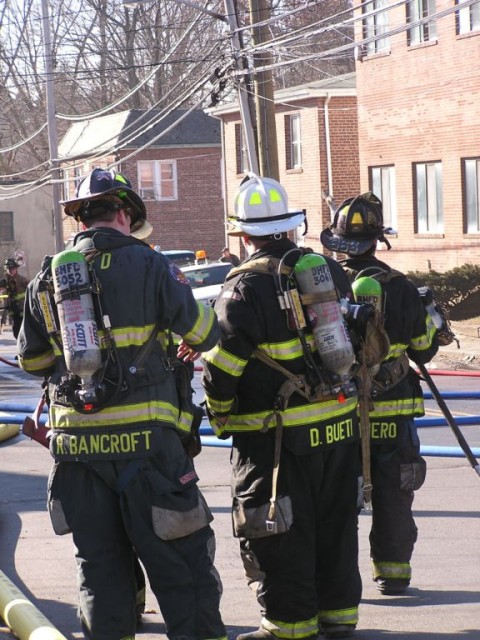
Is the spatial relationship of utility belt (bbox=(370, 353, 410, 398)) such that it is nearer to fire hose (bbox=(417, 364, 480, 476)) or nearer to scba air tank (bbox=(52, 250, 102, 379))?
fire hose (bbox=(417, 364, 480, 476))

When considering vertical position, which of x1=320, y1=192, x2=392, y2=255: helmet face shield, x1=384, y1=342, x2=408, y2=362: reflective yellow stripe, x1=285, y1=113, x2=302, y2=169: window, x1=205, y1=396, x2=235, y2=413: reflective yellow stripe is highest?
x1=285, y1=113, x2=302, y2=169: window

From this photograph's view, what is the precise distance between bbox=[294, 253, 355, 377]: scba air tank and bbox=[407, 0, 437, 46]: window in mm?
21055

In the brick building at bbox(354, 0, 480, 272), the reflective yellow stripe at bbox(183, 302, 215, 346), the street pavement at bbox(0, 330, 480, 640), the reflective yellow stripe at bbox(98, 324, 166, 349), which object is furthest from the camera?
the brick building at bbox(354, 0, 480, 272)

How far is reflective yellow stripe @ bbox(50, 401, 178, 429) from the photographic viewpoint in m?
4.12

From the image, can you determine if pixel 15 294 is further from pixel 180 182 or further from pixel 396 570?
pixel 180 182

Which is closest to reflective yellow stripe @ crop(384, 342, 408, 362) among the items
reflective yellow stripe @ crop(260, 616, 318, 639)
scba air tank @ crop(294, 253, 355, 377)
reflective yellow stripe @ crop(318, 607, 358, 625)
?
scba air tank @ crop(294, 253, 355, 377)

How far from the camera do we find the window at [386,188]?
2709 cm

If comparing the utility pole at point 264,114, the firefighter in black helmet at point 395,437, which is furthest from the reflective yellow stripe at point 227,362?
the utility pole at point 264,114

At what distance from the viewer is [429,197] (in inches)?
1020

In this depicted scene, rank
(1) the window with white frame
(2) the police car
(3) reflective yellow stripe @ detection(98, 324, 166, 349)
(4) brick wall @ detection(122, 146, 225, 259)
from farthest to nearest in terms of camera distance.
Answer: (4) brick wall @ detection(122, 146, 225, 259)
(1) the window with white frame
(2) the police car
(3) reflective yellow stripe @ detection(98, 324, 166, 349)

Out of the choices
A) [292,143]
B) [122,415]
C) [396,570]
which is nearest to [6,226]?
[292,143]

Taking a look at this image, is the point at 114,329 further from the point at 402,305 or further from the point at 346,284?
the point at 402,305

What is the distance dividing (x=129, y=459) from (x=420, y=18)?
22.4 meters

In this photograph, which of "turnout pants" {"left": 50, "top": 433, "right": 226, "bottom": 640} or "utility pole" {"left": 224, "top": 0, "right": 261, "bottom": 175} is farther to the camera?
"utility pole" {"left": 224, "top": 0, "right": 261, "bottom": 175}
